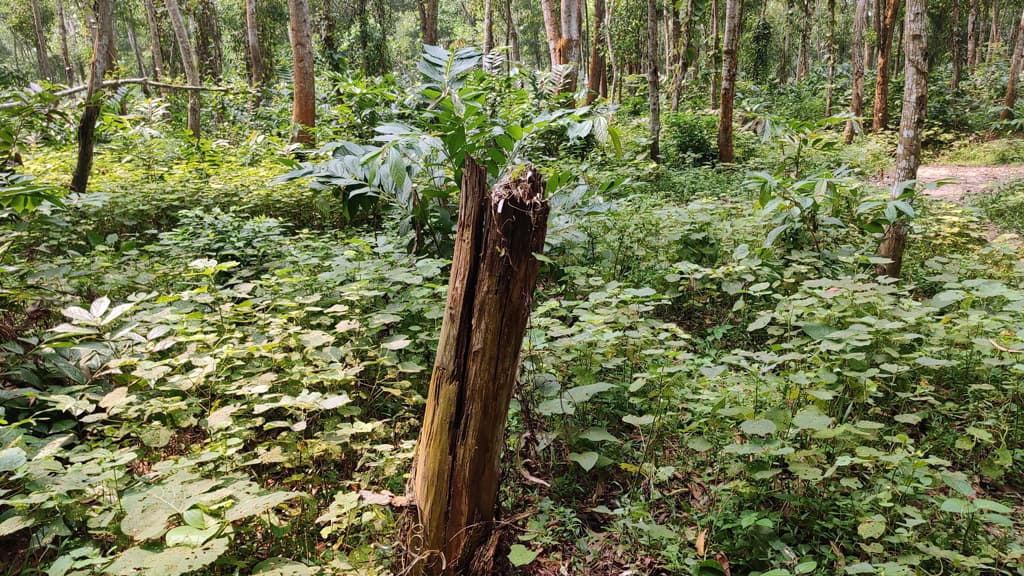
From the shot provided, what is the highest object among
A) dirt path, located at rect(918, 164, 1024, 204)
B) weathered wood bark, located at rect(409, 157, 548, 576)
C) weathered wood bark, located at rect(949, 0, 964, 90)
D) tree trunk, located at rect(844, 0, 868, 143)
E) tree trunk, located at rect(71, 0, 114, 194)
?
weathered wood bark, located at rect(949, 0, 964, 90)

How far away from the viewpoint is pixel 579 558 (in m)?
2.32

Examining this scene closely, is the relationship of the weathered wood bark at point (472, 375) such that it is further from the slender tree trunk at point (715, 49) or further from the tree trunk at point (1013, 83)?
the tree trunk at point (1013, 83)

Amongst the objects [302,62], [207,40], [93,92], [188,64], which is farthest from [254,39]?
[93,92]

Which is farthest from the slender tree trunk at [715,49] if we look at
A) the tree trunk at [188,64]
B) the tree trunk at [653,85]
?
the tree trunk at [188,64]

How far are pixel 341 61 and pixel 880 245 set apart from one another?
44.0 ft

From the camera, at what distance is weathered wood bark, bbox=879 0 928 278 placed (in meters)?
4.39

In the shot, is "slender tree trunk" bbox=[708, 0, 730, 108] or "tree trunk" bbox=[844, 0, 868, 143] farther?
"slender tree trunk" bbox=[708, 0, 730, 108]

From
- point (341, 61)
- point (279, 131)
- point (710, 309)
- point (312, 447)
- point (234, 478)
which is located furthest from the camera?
point (341, 61)

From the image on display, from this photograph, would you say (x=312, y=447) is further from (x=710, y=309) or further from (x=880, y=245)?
(x=880, y=245)

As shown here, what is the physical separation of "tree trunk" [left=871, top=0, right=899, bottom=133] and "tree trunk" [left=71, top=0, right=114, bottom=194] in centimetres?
1254

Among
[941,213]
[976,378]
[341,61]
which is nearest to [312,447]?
[976,378]

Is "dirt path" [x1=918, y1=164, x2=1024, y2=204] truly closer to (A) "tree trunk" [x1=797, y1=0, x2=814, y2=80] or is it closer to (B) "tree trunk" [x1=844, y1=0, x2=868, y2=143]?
(B) "tree trunk" [x1=844, y1=0, x2=868, y2=143]

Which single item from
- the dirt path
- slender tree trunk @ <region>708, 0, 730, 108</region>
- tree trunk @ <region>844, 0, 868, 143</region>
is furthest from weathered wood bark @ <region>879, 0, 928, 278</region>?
slender tree trunk @ <region>708, 0, 730, 108</region>

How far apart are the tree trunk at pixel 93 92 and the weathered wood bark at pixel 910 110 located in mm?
6854
